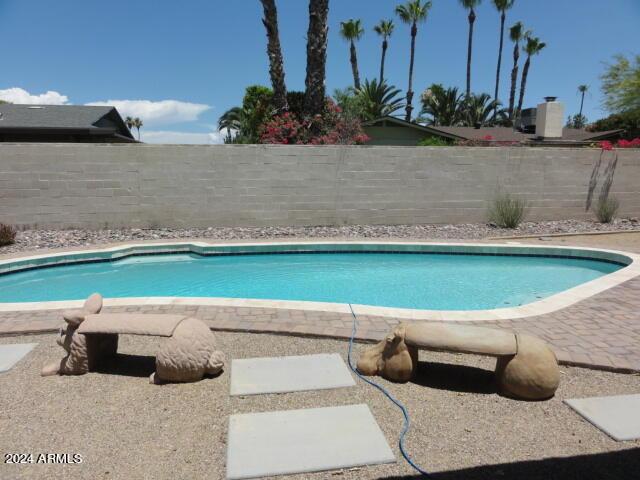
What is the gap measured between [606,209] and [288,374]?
1234 cm

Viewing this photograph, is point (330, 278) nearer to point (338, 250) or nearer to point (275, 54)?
point (338, 250)

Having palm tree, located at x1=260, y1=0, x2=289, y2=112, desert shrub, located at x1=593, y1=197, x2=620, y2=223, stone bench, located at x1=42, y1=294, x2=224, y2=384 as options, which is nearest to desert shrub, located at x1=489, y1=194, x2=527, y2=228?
desert shrub, located at x1=593, y1=197, x2=620, y2=223

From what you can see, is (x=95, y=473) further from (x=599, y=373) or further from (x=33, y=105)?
(x=33, y=105)

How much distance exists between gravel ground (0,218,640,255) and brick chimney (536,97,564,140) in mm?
10682

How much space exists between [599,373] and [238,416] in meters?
3.16

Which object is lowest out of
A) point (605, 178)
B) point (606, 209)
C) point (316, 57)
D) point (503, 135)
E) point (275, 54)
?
point (606, 209)

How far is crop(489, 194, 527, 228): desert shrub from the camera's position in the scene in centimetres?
1187

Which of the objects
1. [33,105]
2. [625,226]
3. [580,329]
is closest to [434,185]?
[625,226]

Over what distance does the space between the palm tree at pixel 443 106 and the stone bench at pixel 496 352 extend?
38.3 metres

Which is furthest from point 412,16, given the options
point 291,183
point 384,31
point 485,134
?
point 291,183

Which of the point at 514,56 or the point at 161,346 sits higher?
the point at 514,56

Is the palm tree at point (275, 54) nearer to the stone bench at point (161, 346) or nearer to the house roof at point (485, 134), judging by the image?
the house roof at point (485, 134)

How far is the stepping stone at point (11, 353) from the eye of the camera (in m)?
3.96

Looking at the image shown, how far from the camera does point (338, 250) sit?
9797mm
